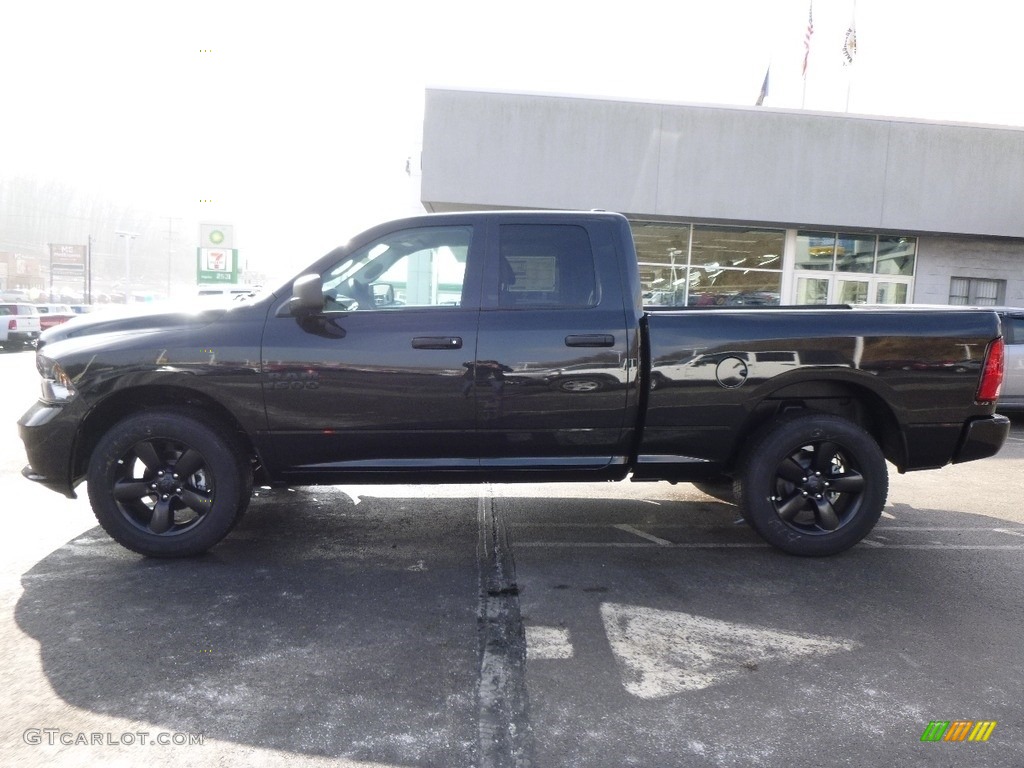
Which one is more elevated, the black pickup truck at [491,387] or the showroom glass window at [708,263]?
the showroom glass window at [708,263]

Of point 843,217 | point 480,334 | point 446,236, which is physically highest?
point 843,217

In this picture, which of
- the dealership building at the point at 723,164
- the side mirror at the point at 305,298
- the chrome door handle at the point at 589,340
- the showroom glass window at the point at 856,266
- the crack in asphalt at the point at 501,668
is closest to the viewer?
the crack in asphalt at the point at 501,668

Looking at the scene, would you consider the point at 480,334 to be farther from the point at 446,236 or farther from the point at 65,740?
the point at 65,740

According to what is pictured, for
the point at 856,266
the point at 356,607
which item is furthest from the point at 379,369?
the point at 856,266

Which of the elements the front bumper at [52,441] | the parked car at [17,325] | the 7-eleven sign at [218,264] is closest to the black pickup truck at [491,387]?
the front bumper at [52,441]

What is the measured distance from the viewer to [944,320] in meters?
4.84

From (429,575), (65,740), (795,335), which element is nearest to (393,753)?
(65,740)

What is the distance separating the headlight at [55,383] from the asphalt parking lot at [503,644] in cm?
96

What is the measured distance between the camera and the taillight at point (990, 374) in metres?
4.86

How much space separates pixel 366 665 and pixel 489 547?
1.74 metres

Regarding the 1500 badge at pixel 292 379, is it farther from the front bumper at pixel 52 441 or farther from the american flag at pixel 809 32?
the american flag at pixel 809 32

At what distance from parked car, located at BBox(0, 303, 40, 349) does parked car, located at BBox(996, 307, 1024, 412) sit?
2538cm

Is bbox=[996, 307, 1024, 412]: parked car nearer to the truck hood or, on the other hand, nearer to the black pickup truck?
the black pickup truck

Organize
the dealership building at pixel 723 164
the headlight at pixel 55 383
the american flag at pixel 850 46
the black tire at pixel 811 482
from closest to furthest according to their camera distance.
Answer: the headlight at pixel 55 383 < the black tire at pixel 811 482 < the dealership building at pixel 723 164 < the american flag at pixel 850 46
